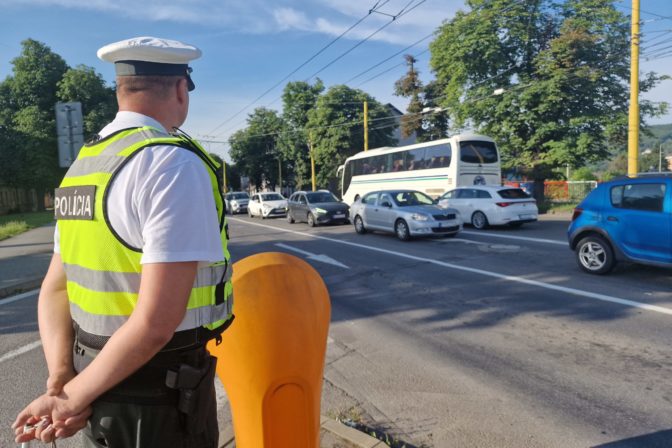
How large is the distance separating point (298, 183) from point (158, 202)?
49.6 meters

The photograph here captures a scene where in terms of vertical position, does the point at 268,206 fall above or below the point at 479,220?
above

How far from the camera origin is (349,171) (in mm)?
29312

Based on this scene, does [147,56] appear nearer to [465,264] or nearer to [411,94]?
[465,264]

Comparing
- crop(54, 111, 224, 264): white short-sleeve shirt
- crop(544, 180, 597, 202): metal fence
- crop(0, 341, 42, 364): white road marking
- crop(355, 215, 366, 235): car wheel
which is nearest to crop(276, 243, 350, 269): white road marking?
crop(355, 215, 366, 235): car wheel

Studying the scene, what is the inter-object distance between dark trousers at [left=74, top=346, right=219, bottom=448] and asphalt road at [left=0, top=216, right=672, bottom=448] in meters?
2.09

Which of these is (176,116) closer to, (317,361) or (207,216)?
(207,216)

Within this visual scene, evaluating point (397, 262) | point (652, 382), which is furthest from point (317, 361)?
point (397, 262)

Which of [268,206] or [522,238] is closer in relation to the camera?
[522,238]

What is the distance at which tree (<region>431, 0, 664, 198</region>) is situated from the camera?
893 inches

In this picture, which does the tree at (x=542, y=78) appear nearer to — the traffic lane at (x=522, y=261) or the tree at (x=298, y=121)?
the traffic lane at (x=522, y=261)

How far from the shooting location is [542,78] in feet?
79.3

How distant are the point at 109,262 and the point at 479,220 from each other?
50.9ft

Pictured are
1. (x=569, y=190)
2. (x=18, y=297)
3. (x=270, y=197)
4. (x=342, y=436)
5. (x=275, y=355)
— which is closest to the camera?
(x=275, y=355)

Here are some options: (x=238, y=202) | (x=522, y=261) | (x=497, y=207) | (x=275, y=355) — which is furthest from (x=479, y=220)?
(x=238, y=202)
